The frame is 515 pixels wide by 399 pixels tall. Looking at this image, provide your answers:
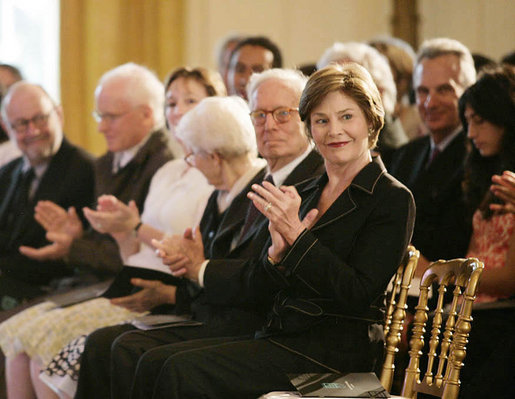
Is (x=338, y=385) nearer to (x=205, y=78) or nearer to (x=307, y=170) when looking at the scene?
(x=307, y=170)

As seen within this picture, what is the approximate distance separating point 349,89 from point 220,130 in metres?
1.06

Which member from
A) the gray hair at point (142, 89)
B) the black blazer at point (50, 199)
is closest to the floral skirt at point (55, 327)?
the black blazer at point (50, 199)

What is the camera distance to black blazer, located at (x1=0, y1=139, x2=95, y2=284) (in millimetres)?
5176

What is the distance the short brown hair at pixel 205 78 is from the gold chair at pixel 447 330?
224 cm

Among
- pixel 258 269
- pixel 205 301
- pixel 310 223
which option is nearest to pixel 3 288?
pixel 205 301

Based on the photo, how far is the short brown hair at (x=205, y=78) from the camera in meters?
4.90

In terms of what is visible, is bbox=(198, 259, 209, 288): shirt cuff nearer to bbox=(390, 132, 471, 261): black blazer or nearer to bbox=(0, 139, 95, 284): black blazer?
bbox=(390, 132, 471, 261): black blazer

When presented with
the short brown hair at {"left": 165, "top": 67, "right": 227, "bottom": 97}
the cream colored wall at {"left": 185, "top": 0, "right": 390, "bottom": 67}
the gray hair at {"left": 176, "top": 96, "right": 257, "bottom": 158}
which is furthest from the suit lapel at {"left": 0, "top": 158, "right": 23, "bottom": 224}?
the cream colored wall at {"left": 185, "top": 0, "right": 390, "bottom": 67}

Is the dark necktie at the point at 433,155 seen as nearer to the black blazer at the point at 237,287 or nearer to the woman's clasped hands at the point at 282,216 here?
the black blazer at the point at 237,287

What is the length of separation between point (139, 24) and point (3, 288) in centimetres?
385

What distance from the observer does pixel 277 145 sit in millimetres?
3709

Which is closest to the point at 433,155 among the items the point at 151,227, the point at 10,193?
the point at 151,227

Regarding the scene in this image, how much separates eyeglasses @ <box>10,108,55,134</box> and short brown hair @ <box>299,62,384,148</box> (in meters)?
2.89

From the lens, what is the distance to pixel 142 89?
16.5 feet
